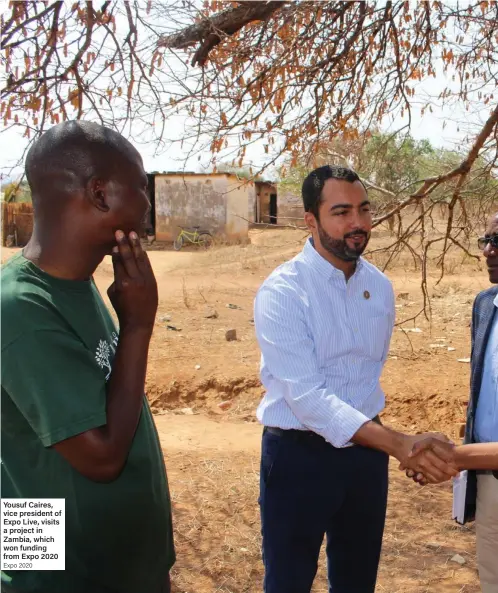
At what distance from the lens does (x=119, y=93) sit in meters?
3.53

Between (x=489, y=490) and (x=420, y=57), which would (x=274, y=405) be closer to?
(x=489, y=490)

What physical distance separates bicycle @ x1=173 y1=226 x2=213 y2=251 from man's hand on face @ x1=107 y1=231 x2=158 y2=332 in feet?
65.2

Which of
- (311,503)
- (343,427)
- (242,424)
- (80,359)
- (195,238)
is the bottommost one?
(242,424)

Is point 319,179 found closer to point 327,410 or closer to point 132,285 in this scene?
point 327,410

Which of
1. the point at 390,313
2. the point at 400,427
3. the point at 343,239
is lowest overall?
the point at 400,427

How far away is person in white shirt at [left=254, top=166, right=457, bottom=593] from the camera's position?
6.81 ft

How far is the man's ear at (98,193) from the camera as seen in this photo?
4.02 feet

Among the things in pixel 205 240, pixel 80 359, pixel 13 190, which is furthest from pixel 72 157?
pixel 205 240

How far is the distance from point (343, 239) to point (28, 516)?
1442 mm

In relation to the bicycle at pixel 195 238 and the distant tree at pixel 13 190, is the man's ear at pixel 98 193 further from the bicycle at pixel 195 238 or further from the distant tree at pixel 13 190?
the bicycle at pixel 195 238

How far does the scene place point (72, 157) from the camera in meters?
1.23

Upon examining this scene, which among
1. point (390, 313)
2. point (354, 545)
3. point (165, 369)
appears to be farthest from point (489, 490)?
point (165, 369)

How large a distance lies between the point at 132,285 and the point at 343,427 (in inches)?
41.7

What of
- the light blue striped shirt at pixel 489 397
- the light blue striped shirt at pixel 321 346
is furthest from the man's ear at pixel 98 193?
the light blue striped shirt at pixel 489 397
